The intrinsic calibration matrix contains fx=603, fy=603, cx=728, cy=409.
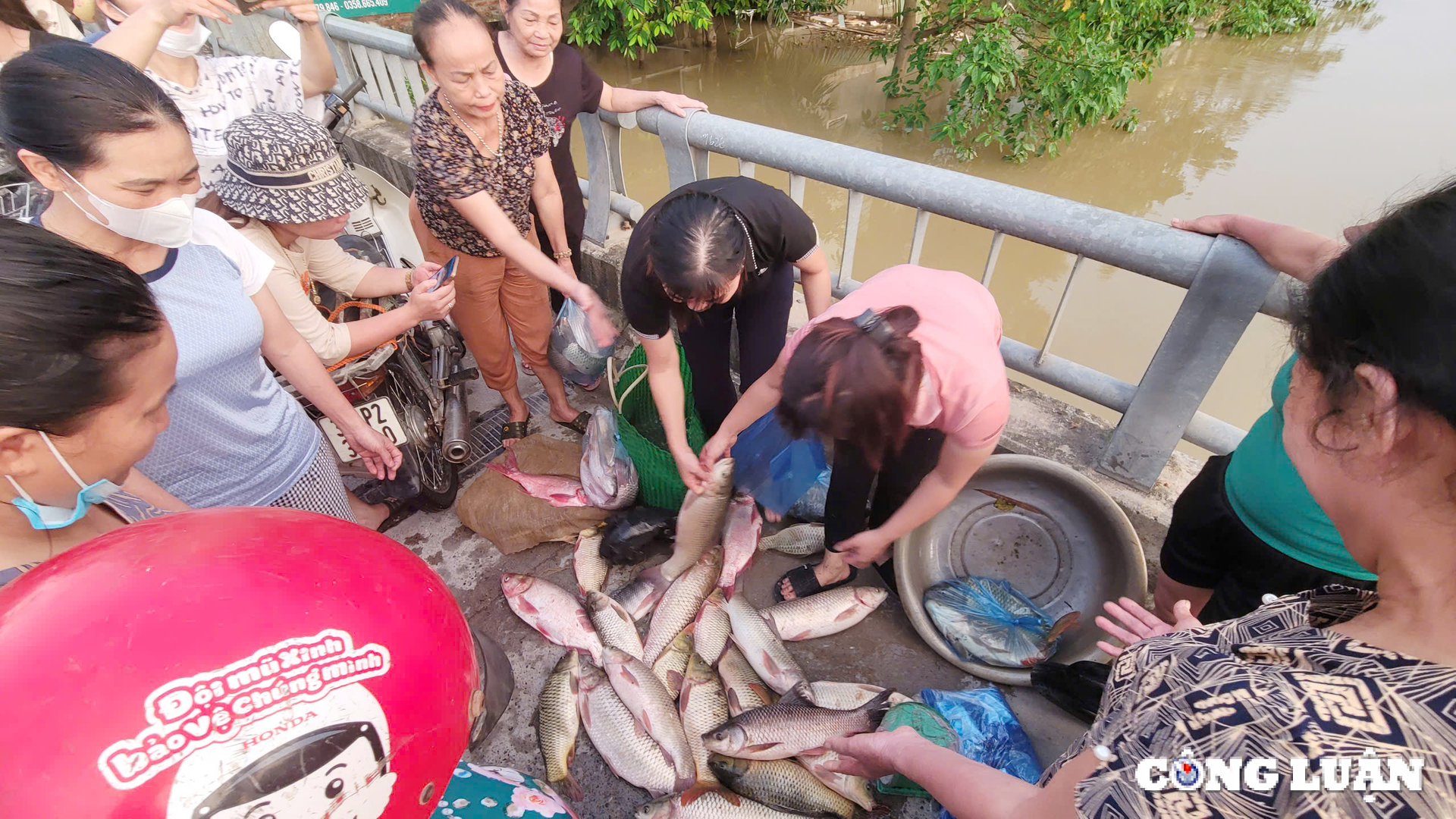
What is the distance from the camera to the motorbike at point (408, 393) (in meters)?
2.63

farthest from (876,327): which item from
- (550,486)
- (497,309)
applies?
(497,309)

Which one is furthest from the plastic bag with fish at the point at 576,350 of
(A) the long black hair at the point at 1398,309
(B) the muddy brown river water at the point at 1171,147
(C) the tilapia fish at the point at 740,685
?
(B) the muddy brown river water at the point at 1171,147

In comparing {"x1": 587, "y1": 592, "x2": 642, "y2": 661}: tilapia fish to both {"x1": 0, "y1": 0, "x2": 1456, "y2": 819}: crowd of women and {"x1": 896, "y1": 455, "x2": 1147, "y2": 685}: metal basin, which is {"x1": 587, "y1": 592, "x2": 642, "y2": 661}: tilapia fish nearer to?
{"x1": 0, "y1": 0, "x2": 1456, "y2": 819}: crowd of women

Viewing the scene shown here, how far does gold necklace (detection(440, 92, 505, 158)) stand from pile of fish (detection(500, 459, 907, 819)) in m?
1.66

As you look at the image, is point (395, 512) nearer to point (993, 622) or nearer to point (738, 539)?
point (738, 539)

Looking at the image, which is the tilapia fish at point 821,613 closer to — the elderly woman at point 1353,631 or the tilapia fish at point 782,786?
the tilapia fish at point 782,786

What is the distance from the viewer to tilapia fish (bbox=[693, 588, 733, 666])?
8.05 feet

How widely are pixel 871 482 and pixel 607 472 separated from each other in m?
1.22

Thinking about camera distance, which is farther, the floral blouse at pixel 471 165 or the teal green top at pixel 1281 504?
the floral blouse at pixel 471 165

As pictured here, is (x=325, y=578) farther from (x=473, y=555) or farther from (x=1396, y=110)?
(x=1396, y=110)

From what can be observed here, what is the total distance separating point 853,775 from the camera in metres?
1.98

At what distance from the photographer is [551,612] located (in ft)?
8.28

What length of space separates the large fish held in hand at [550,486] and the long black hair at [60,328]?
180cm

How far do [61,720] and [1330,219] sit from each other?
8.57m
